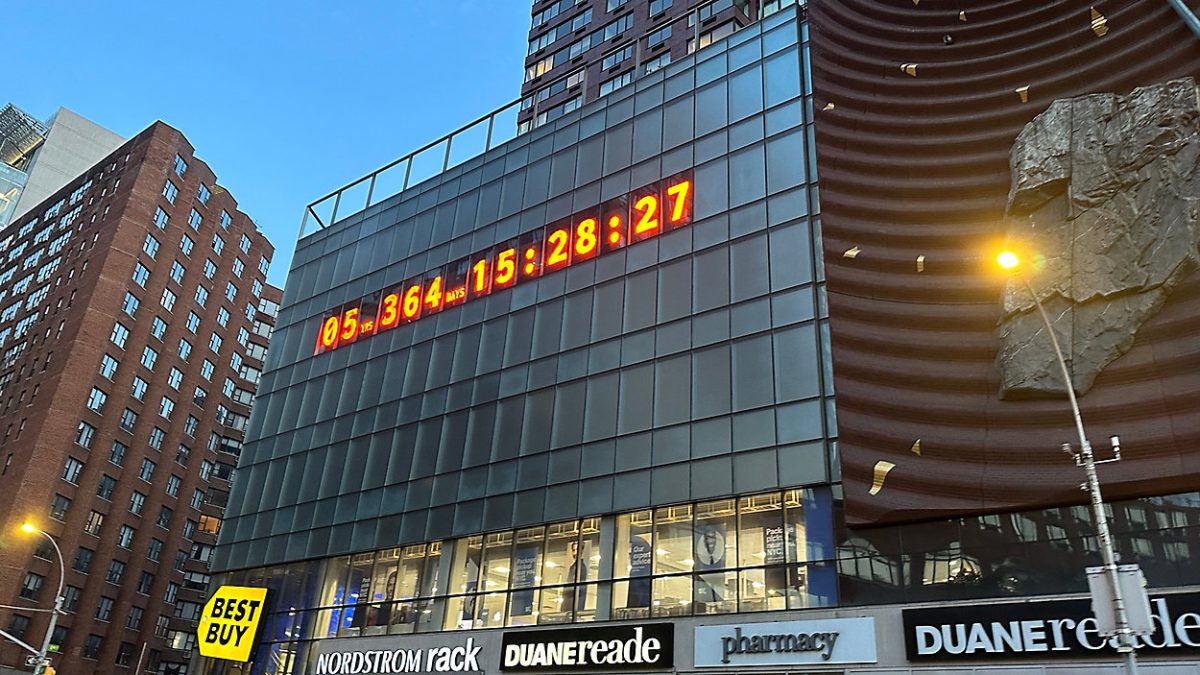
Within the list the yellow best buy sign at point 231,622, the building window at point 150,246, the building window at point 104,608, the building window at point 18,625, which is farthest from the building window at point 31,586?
the yellow best buy sign at point 231,622

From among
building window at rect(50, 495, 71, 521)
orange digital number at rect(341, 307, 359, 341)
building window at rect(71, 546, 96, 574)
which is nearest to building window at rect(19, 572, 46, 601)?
building window at rect(71, 546, 96, 574)

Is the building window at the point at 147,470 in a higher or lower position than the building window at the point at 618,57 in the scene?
lower

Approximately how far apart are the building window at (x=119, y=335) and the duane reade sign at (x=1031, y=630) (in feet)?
289

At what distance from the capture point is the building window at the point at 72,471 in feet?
266

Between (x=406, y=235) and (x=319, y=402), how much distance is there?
913 centimetres

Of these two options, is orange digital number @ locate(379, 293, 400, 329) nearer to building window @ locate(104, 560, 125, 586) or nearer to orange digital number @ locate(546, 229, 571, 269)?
orange digital number @ locate(546, 229, 571, 269)

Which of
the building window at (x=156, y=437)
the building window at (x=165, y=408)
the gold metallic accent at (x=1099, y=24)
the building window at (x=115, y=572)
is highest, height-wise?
the building window at (x=165, y=408)

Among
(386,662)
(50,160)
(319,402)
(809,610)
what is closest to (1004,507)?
(809,610)

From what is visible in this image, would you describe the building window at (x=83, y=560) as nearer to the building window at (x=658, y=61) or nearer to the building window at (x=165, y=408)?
the building window at (x=165, y=408)

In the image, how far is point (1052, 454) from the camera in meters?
21.5

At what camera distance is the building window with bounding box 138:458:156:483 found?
9085 cm

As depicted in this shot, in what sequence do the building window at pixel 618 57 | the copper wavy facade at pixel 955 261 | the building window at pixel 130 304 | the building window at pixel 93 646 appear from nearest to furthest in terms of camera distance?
the copper wavy facade at pixel 955 261
the building window at pixel 618 57
the building window at pixel 93 646
the building window at pixel 130 304

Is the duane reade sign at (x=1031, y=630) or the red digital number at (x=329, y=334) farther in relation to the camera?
the red digital number at (x=329, y=334)

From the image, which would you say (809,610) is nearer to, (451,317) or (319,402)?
(451,317)
